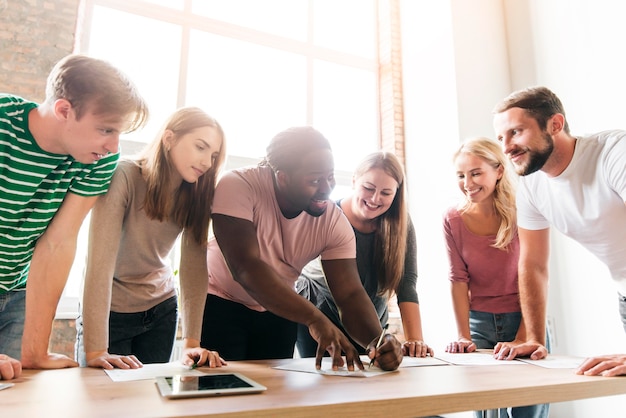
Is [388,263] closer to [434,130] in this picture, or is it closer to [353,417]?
[353,417]

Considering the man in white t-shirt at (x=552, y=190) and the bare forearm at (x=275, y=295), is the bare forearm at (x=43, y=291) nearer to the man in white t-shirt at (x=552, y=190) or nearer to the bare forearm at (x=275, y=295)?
the bare forearm at (x=275, y=295)

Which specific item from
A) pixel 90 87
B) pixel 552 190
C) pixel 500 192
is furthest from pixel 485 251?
pixel 90 87

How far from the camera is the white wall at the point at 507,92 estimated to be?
3.03 metres

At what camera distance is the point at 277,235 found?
1.38 m

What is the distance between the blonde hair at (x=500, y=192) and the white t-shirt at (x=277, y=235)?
735 millimetres

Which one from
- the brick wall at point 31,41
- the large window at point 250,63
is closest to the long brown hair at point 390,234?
the large window at point 250,63

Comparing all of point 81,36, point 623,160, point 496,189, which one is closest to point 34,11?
point 81,36

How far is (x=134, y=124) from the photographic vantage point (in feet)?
3.85

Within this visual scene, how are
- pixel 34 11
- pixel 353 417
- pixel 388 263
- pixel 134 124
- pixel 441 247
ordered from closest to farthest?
pixel 353 417
pixel 134 124
pixel 388 263
pixel 34 11
pixel 441 247

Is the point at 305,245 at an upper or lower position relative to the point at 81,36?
lower

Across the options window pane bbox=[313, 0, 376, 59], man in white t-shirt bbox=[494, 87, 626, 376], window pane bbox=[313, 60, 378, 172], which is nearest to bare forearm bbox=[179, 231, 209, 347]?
man in white t-shirt bbox=[494, 87, 626, 376]

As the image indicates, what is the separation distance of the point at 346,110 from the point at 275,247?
3.41 metres

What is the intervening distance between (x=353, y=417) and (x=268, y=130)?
3593 mm

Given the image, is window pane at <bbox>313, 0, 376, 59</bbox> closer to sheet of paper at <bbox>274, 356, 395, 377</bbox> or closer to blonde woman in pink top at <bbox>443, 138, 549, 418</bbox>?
blonde woman in pink top at <bbox>443, 138, 549, 418</bbox>
